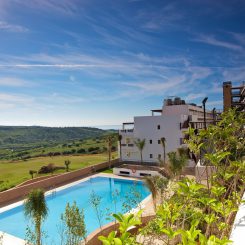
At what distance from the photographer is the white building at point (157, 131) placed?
31.0 meters

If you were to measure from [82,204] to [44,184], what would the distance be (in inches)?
220

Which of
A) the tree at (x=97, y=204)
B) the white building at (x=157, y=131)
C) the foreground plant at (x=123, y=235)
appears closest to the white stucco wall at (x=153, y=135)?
the white building at (x=157, y=131)

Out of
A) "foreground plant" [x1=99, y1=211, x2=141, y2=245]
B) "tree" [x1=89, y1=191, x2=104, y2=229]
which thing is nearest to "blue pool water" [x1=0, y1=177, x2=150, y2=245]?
"tree" [x1=89, y1=191, x2=104, y2=229]

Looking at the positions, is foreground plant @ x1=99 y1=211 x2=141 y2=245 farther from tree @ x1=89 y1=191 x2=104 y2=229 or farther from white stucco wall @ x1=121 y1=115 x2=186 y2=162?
white stucco wall @ x1=121 y1=115 x2=186 y2=162

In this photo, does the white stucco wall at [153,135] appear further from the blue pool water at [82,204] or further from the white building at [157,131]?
the blue pool water at [82,204]

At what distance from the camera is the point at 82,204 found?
19.2 metres

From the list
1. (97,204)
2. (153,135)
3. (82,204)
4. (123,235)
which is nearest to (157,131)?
(153,135)

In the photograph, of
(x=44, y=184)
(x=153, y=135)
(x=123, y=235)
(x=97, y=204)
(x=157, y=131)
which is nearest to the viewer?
(x=123, y=235)

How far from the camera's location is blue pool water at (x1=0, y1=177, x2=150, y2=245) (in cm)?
1500

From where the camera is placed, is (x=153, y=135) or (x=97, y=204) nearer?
(x=97, y=204)

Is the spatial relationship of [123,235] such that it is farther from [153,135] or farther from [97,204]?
[153,135]

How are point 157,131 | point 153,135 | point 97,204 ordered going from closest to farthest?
1. point 97,204
2. point 157,131
3. point 153,135

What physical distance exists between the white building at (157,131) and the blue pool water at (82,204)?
8.83 metres

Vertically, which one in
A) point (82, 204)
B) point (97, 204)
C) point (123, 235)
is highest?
point (123, 235)
